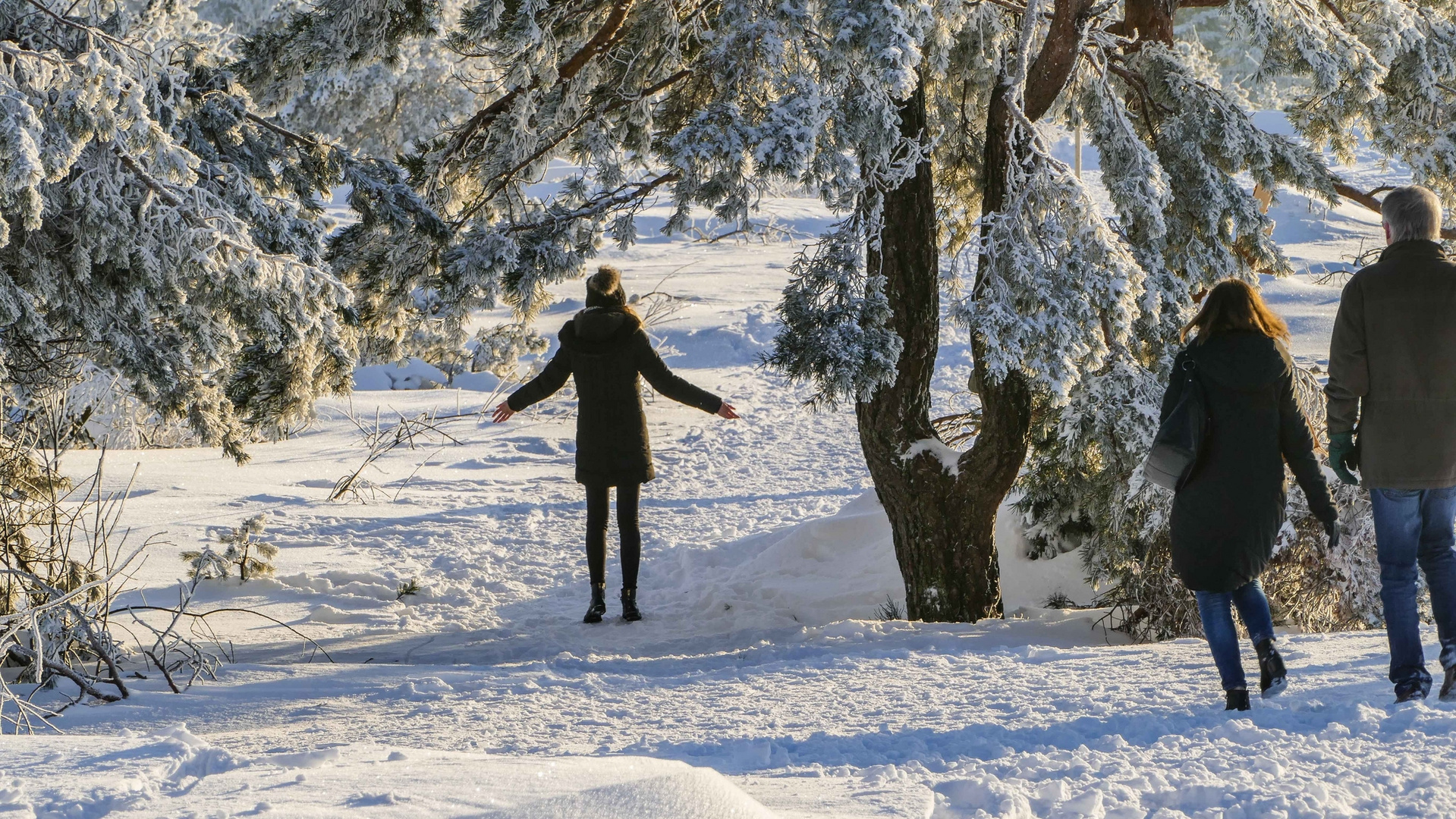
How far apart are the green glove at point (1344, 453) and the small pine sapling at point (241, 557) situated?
5948 millimetres

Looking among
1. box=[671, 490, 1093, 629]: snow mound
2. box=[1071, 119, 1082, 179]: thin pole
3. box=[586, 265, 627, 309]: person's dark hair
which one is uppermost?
box=[1071, 119, 1082, 179]: thin pole

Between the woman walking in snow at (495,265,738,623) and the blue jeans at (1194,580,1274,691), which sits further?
the woman walking in snow at (495,265,738,623)

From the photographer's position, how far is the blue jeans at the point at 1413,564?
3723mm

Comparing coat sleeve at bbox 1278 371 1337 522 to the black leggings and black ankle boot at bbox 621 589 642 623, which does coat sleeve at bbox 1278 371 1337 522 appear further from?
black ankle boot at bbox 621 589 642 623

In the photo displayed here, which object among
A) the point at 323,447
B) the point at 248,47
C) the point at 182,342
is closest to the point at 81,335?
the point at 182,342

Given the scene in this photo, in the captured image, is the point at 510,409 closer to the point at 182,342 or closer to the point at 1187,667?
the point at 182,342

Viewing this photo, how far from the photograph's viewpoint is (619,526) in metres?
6.07

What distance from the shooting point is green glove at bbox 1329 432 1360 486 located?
383 centimetres

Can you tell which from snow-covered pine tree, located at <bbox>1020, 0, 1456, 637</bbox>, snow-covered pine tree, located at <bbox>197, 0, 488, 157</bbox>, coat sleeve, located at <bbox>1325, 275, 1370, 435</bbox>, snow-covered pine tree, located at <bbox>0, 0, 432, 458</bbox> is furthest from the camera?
snow-covered pine tree, located at <bbox>197, 0, 488, 157</bbox>

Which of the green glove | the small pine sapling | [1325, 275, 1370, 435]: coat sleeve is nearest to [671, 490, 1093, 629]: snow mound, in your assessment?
the small pine sapling

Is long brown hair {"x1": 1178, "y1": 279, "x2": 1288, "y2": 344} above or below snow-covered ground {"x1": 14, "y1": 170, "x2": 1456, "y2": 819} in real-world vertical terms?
above

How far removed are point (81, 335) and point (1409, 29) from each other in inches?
285

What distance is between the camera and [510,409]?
611 cm

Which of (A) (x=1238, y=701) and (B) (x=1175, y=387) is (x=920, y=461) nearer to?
(B) (x=1175, y=387)
